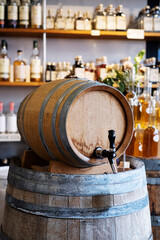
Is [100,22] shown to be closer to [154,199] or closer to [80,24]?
[80,24]

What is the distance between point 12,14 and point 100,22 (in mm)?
753

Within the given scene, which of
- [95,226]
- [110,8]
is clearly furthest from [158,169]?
[110,8]

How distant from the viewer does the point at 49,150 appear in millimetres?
1020

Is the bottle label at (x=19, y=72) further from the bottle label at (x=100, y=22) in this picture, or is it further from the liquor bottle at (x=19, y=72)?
the bottle label at (x=100, y=22)

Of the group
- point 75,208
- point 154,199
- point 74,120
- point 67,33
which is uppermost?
point 67,33

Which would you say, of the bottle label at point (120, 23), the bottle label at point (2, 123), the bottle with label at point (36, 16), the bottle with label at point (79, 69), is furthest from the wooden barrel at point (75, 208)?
the bottle label at point (120, 23)

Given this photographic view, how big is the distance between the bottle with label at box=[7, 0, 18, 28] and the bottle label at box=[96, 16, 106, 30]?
69 cm

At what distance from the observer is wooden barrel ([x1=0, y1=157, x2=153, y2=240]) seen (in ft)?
3.03

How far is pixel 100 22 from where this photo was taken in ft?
9.89

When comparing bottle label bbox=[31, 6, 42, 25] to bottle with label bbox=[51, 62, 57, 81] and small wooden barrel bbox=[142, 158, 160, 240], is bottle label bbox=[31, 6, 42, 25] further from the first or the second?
small wooden barrel bbox=[142, 158, 160, 240]

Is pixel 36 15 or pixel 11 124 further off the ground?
pixel 36 15

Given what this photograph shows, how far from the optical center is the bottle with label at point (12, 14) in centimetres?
291

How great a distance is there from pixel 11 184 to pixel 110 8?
2375 mm

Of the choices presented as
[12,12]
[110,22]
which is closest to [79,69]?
[110,22]
